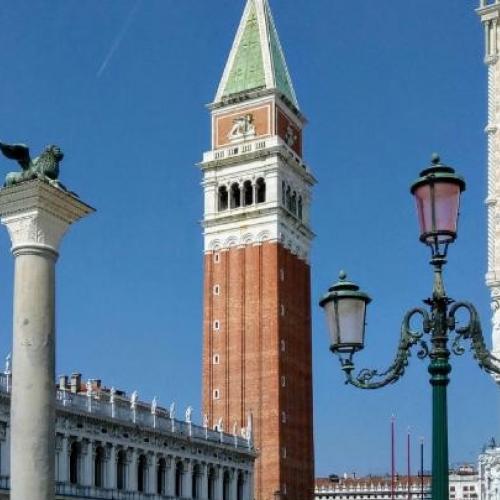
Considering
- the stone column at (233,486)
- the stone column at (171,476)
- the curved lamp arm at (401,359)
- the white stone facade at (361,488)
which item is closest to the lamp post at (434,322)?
the curved lamp arm at (401,359)

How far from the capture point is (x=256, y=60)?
60.1 meters

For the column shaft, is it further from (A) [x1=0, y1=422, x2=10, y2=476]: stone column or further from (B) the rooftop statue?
(A) [x1=0, y1=422, x2=10, y2=476]: stone column

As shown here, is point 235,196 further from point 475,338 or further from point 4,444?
point 475,338

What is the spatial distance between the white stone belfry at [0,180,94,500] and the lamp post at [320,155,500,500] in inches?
94.0

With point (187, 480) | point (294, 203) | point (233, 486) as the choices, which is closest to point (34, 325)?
point (187, 480)

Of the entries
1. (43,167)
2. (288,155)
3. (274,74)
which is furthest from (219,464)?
(43,167)

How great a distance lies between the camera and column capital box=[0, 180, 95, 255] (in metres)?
8.94

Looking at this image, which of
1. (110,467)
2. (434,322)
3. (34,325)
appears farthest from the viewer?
(110,467)

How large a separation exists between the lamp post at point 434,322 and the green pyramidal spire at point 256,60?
5152cm

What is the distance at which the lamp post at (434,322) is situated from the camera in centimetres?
713

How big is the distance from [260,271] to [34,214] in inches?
1842

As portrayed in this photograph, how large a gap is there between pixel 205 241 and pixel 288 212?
4.56 m

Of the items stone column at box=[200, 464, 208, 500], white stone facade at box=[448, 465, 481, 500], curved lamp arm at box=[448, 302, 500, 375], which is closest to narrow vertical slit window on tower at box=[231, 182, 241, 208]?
stone column at box=[200, 464, 208, 500]

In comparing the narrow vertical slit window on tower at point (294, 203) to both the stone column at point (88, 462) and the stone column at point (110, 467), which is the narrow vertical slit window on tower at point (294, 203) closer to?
the stone column at point (110, 467)
